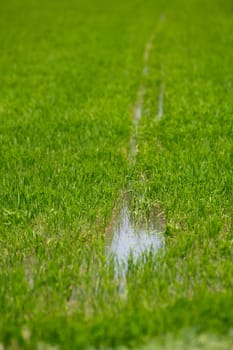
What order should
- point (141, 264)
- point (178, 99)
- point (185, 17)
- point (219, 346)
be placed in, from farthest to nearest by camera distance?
point (185, 17) < point (178, 99) < point (141, 264) < point (219, 346)

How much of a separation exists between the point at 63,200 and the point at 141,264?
0.98 meters

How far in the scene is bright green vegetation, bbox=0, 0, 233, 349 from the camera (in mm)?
2754

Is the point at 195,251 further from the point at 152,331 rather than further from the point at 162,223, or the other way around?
the point at 152,331

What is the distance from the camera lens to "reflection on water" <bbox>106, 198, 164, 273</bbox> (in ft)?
11.6

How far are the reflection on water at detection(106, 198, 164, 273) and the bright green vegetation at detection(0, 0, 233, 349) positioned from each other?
0.30 feet

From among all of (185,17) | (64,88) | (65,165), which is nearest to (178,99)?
(64,88)

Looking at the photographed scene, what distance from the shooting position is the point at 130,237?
3.84 m

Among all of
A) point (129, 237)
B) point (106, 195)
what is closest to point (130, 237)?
point (129, 237)

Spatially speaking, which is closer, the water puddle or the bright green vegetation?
the bright green vegetation

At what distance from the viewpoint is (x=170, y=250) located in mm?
3430

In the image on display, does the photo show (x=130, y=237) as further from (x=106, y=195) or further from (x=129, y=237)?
(x=106, y=195)

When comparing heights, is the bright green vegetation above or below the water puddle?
above

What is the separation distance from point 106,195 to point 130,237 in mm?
492

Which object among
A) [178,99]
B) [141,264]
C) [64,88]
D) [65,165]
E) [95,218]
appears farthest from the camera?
[64,88]
